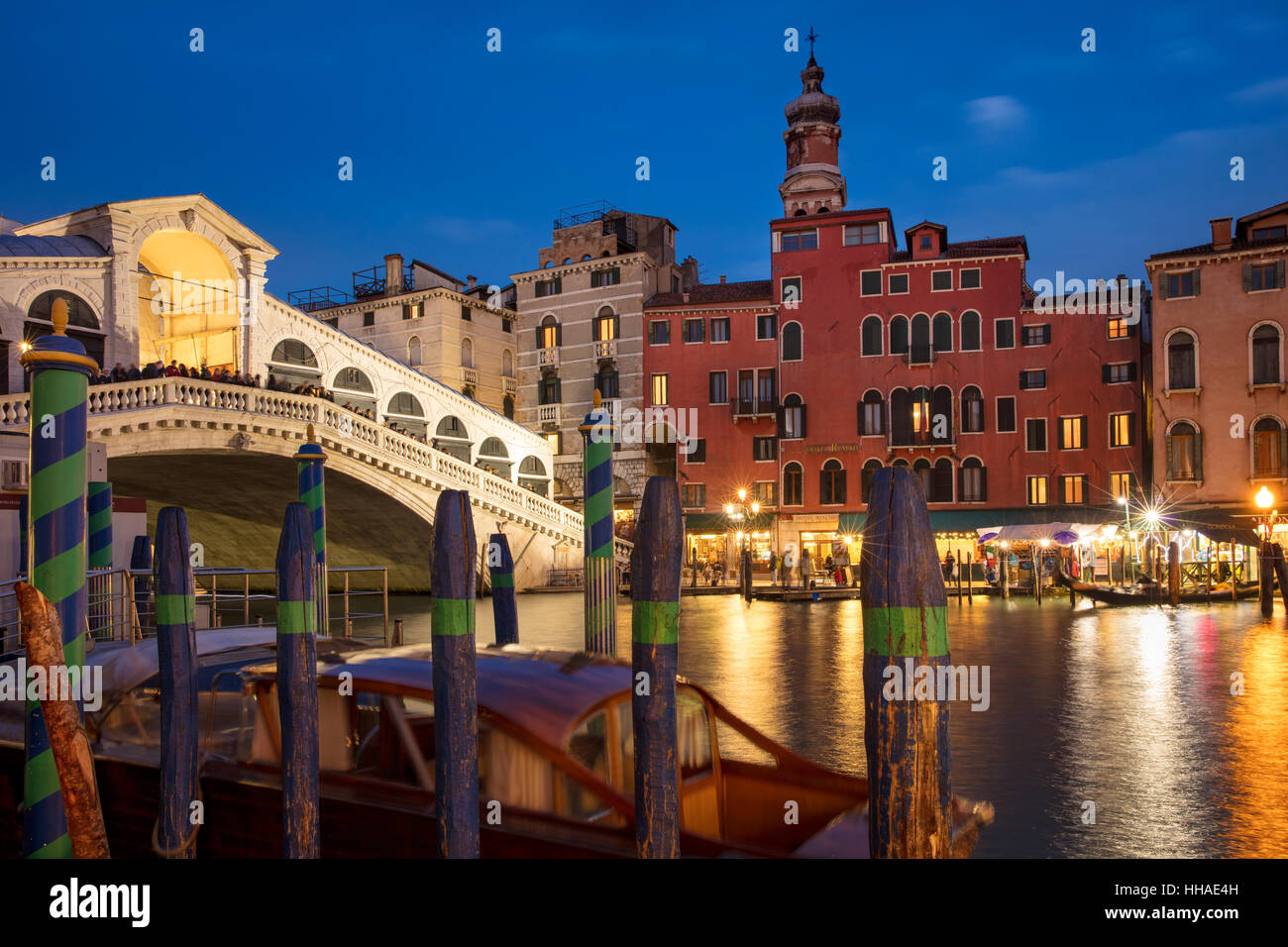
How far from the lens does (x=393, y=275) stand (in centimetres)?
4178

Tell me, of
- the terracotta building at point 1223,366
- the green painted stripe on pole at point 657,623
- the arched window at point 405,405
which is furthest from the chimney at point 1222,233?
the green painted stripe on pole at point 657,623

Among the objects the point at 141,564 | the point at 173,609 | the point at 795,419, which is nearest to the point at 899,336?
the point at 795,419

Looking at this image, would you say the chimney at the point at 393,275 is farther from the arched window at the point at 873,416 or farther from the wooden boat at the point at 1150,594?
the wooden boat at the point at 1150,594

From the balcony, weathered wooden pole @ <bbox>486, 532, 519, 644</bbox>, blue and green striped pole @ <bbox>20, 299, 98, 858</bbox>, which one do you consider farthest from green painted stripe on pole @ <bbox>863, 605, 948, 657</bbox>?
the balcony

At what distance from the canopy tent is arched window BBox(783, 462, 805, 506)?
9336mm

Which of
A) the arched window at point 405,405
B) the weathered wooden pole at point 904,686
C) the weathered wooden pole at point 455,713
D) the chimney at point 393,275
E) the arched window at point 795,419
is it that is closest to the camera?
the weathered wooden pole at point 904,686

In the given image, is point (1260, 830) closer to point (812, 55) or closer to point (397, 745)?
point (397, 745)

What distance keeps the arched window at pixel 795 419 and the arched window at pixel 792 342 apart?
1.43 metres

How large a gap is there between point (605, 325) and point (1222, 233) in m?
20.9

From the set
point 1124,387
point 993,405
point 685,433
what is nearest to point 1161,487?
point 1124,387

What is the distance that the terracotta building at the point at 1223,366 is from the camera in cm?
3025
